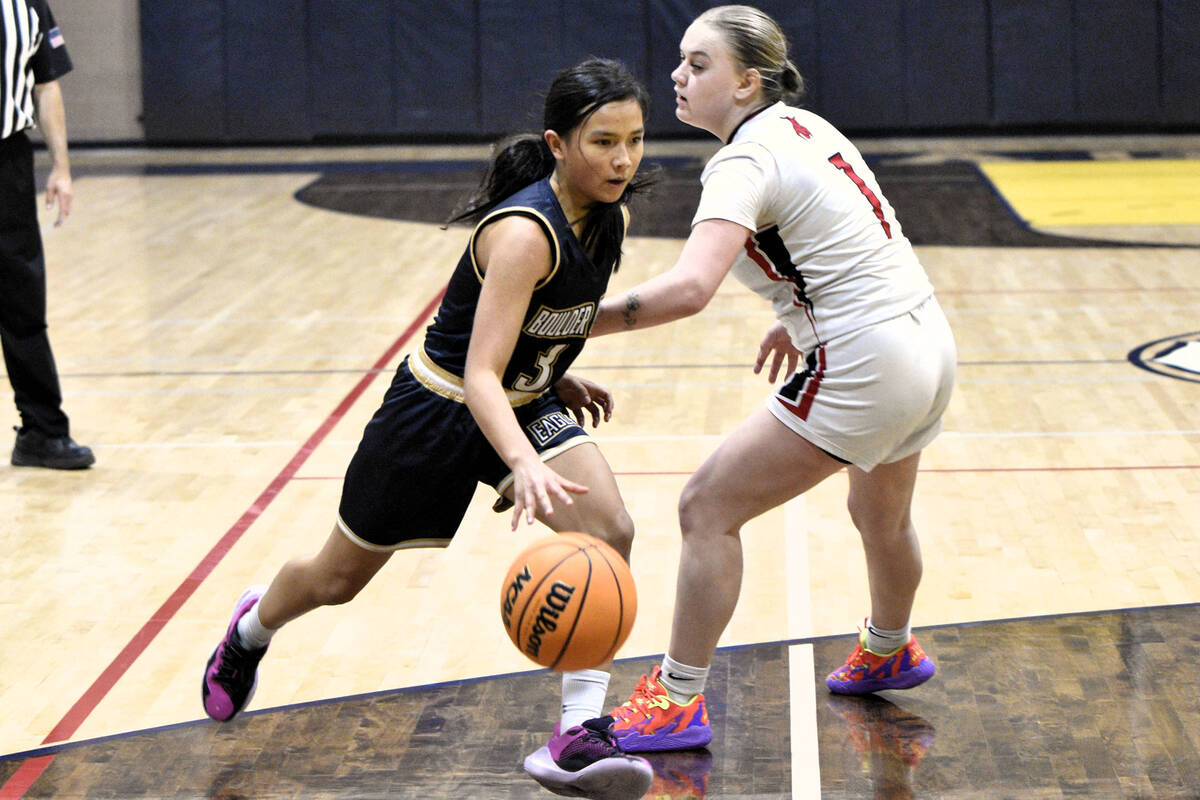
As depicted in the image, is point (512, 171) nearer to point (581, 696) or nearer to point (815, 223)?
point (815, 223)

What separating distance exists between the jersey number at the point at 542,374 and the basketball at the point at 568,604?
38cm

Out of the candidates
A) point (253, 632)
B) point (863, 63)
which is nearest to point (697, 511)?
point (253, 632)

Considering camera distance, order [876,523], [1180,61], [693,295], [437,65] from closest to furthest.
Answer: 1. [693,295]
2. [876,523]
3. [1180,61]
4. [437,65]

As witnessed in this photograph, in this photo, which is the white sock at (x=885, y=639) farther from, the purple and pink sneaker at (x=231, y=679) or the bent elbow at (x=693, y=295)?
the purple and pink sneaker at (x=231, y=679)

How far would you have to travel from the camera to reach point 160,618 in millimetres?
4207

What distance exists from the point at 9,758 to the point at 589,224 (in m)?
1.77

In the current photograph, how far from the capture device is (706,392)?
6676 millimetres

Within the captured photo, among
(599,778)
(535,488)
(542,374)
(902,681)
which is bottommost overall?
(902,681)

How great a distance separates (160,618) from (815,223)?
228 centimetres

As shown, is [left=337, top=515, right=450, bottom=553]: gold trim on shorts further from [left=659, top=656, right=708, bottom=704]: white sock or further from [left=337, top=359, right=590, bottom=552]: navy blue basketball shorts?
[left=659, top=656, right=708, bottom=704]: white sock

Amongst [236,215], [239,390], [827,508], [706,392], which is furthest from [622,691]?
[236,215]

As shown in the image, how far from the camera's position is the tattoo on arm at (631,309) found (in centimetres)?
300

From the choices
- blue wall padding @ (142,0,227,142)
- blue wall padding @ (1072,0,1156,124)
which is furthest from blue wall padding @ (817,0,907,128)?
blue wall padding @ (142,0,227,142)

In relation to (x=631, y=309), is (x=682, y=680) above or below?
below
